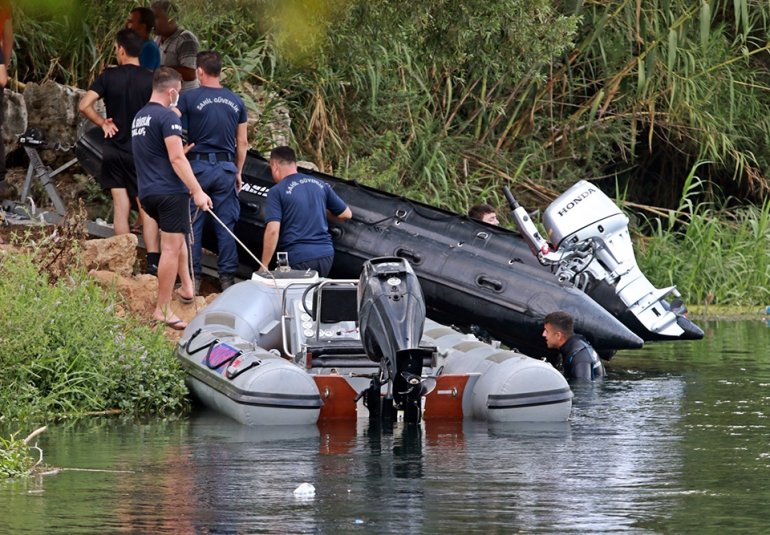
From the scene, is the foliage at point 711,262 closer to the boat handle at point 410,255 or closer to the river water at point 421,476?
the boat handle at point 410,255

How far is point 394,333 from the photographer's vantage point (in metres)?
9.59

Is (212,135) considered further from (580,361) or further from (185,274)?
(580,361)

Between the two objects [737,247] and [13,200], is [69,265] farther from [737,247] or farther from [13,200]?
[737,247]

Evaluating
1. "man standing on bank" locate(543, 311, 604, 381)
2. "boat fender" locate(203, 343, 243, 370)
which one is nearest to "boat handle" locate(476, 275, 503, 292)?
"man standing on bank" locate(543, 311, 604, 381)

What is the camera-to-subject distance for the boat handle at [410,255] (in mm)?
13742

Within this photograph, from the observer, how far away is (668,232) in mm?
19516

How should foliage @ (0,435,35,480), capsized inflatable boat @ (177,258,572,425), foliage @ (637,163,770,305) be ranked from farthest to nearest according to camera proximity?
foliage @ (637,163,770,305) → capsized inflatable boat @ (177,258,572,425) → foliage @ (0,435,35,480)

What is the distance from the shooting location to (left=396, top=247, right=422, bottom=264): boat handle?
1374cm

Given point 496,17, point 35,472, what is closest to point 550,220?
point 496,17

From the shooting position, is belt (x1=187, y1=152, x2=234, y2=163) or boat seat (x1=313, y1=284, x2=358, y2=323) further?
belt (x1=187, y1=152, x2=234, y2=163)

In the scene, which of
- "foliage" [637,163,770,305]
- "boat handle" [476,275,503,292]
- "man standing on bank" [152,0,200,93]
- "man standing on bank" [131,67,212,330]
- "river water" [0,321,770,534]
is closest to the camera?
"river water" [0,321,770,534]

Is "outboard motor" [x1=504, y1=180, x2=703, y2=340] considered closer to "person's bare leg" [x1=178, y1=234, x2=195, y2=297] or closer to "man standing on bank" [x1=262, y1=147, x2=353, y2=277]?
"man standing on bank" [x1=262, y1=147, x2=353, y2=277]

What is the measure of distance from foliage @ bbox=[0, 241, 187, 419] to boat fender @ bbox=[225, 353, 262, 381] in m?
0.71

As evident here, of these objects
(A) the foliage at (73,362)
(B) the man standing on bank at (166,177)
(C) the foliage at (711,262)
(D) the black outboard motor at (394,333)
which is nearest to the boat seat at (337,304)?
(D) the black outboard motor at (394,333)
